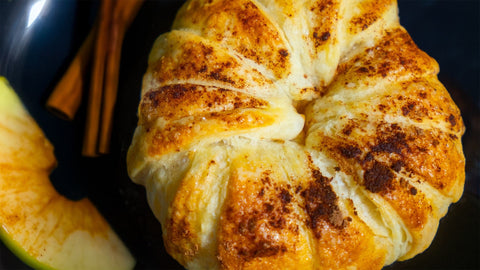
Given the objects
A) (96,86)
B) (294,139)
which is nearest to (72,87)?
(96,86)

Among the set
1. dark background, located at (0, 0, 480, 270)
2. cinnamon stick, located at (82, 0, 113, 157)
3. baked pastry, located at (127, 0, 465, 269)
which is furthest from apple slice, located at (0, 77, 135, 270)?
baked pastry, located at (127, 0, 465, 269)

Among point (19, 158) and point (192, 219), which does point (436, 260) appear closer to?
point (192, 219)

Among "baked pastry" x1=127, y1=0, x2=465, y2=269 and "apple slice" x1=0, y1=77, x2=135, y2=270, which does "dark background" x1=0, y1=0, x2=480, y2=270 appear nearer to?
"apple slice" x1=0, y1=77, x2=135, y2=270

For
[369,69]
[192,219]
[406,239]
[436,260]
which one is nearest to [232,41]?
[369,69]

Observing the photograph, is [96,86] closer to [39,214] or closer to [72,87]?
[72,87]

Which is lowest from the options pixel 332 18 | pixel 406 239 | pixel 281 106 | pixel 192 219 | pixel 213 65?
pixel 406 239
